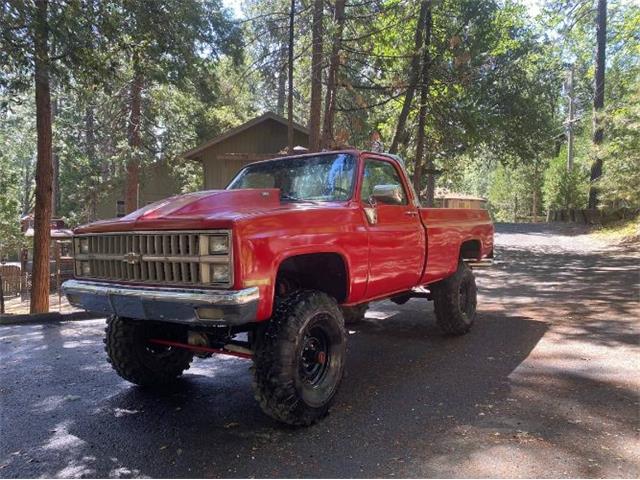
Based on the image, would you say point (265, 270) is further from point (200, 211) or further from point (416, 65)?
point (416, 65)

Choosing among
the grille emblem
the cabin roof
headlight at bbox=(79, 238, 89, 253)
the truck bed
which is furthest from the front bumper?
the cabin roof

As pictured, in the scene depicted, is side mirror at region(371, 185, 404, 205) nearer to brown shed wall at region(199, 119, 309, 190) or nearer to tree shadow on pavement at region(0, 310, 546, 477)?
tree shadow on pavement at region(0, 310, 546, 477)

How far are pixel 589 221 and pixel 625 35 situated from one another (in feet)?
30.1

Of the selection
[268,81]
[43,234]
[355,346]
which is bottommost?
[355,346]

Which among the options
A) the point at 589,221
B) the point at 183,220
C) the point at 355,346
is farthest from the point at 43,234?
the point at 589,221

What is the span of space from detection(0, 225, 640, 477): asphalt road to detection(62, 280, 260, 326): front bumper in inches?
34.0

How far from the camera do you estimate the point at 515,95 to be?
22734 millimetres

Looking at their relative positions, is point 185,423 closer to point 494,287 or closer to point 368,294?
point 368,294

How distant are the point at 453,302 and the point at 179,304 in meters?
3.82

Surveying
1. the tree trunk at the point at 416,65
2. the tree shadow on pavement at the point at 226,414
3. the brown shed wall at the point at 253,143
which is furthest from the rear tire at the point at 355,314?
the brown shed wall at the point at 253,143

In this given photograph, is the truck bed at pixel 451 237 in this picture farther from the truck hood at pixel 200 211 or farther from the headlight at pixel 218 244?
the headlight at pixel 218 244

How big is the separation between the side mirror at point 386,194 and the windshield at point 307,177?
243 millimetres

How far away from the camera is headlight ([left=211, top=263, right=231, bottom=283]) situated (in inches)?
134

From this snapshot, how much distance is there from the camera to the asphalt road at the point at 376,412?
3.23m
